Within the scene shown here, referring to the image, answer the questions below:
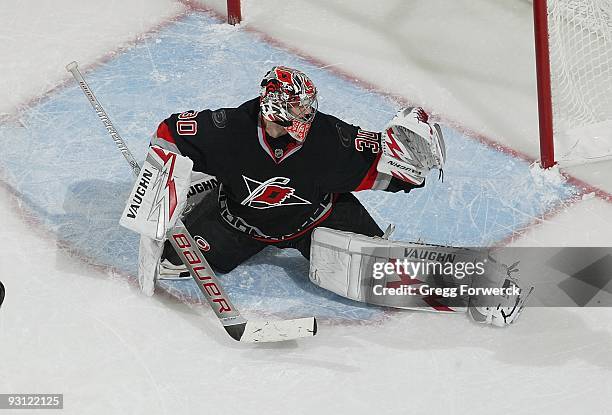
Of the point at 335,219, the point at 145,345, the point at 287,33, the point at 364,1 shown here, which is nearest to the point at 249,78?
the point at 287,33

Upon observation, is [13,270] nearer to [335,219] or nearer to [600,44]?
[335,219]

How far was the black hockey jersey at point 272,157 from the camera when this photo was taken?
141 inches

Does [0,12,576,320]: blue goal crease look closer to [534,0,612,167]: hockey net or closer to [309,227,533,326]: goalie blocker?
[309,227,533,326]: goalie blocker

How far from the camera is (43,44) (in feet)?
16.3

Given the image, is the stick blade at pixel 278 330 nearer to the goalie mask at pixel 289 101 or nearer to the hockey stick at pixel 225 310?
the hockey stick at pixel 225 310

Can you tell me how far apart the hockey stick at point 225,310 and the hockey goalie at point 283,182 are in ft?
0.23

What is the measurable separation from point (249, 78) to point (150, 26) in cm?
57

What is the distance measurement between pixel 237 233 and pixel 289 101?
589 millimetres

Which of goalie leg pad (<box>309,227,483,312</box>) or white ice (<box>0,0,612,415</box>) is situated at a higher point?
goalie leg pad (<box>309,227,483,312</box>)

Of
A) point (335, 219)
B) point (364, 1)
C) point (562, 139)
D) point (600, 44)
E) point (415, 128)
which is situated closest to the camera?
point (415, 128)

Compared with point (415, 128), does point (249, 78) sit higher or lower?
lower

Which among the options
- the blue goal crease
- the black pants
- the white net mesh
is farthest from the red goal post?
the black pants

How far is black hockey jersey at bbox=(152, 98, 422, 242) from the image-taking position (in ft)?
11.8

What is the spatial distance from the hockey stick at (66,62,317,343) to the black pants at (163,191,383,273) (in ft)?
0.57
